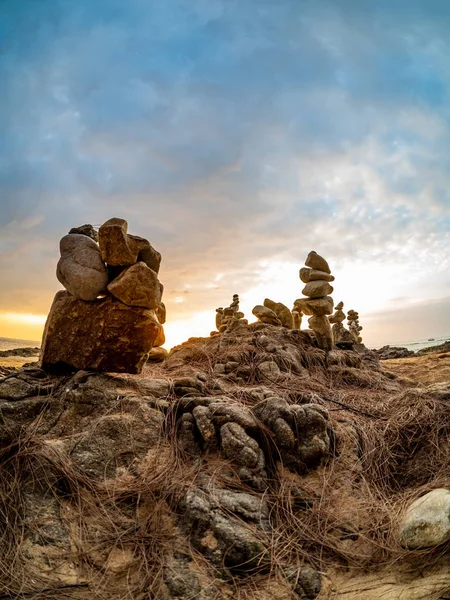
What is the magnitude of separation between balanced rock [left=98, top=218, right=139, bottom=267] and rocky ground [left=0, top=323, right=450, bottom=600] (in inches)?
57.0

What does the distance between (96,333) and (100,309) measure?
0.30m

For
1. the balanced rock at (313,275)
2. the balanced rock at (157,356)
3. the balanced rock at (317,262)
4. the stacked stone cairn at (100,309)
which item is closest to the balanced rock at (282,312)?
the balanced rock at (313,275)

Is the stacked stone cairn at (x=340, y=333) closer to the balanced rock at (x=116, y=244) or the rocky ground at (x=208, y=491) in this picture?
the rocky ground at (x=208, y=491)

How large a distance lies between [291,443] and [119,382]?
2.15 m

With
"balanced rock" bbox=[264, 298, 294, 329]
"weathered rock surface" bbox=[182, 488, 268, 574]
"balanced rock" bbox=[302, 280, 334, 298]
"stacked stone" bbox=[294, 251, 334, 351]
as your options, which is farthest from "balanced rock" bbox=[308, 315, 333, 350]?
"weathered rock surface" bbox=[182, 488, 268, 574]

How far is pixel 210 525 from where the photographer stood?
8.80 feet

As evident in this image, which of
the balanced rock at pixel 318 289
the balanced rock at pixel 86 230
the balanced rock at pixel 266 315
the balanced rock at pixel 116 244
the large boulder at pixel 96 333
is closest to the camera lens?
the balanced rock at pixel 116 244

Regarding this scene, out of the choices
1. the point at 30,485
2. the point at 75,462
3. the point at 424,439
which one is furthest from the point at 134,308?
the point at 424,439

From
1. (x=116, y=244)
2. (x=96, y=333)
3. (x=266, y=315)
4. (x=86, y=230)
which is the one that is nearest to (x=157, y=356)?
(x=266, y=315)

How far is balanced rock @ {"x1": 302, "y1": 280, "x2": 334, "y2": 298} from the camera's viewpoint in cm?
823

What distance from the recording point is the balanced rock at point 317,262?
27.9ft

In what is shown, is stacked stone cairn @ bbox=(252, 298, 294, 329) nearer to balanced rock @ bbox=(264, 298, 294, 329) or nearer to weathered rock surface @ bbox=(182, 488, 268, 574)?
balanced rock @ bbox=(264, 298, 294, 329)

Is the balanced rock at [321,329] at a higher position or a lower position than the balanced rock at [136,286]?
lower

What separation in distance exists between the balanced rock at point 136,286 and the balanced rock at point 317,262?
205 inches
